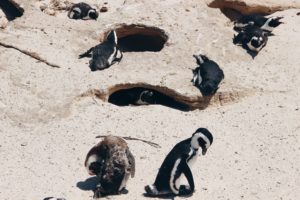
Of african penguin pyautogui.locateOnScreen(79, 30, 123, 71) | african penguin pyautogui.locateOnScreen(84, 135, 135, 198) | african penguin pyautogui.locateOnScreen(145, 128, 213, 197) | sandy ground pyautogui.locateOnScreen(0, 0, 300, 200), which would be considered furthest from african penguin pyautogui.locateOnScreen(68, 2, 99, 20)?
african penguin pyautogui.locateOnScreen(145, 128, 213, 197)

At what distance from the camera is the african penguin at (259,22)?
13.3 m

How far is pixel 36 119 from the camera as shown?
1056 centimetres

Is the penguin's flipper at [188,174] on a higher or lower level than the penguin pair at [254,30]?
higher

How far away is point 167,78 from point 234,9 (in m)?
3.37

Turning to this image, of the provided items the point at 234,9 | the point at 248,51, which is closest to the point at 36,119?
the point at 248,51

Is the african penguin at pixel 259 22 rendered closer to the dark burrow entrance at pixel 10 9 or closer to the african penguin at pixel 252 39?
the african penguin at pixel 252 39

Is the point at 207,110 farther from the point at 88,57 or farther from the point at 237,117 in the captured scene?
the point at 88,57

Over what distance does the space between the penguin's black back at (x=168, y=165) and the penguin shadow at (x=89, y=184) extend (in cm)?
70

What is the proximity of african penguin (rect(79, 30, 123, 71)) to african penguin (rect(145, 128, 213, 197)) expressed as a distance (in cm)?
264

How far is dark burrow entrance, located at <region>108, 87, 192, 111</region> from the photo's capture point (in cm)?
1129

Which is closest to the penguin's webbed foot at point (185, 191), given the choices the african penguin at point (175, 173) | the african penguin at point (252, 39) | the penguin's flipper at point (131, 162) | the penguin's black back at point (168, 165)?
the african penguin at point (175, 173)

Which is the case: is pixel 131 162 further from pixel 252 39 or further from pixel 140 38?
pixel 140 38

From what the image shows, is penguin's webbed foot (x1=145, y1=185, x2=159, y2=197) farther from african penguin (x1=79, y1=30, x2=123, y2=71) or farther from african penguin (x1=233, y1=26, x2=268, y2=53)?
african penguin (x1=233, y1=26, x2=268, y2=53)

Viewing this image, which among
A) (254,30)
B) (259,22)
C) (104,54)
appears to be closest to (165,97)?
(104,54)
